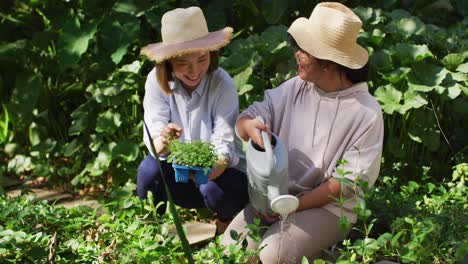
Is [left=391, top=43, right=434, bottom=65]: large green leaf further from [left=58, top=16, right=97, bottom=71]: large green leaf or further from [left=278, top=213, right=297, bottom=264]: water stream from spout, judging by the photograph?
[left=58, top=16, right=97, bottom=71]: large green leaf

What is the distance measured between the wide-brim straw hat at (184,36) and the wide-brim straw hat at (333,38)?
12.7 inches

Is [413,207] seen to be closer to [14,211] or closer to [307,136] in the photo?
[307,136]

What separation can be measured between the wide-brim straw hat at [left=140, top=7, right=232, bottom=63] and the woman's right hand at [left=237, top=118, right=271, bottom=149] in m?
0.28

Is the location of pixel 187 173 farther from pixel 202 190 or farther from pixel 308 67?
pixel 308 67

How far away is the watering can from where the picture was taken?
99.7 inches

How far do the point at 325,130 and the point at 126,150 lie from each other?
1236 millimetres

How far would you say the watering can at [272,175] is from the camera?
8.31 ft

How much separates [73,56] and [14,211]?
126cm

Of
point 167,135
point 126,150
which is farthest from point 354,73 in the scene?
point 126,150

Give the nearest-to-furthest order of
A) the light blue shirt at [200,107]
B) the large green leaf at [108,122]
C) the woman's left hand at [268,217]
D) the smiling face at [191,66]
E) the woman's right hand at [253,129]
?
the woman's right hand at [253,129]
the woman's left hand at [268,217]
the smiling face at [191,66]
the light blue shirt at [200,107]
the large green leaf at [108,122]

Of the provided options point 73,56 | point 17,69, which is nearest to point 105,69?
point 73,56

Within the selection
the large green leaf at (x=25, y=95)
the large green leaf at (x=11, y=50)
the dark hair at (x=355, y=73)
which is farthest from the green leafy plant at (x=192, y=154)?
the large green leaf at (x=11, y=50)

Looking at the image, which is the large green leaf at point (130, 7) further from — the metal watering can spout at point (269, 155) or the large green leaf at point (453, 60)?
the metal watering can spout at point (269, 155)

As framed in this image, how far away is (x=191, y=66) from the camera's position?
9.50 feet
